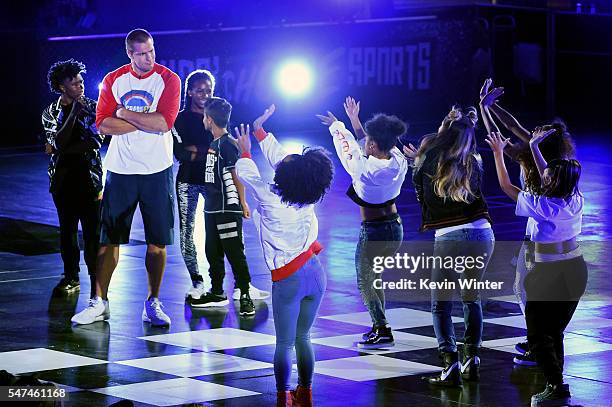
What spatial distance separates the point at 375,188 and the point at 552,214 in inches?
66.6

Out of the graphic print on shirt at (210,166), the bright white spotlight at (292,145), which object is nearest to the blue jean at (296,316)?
the graphic print on shirt at (210,166)

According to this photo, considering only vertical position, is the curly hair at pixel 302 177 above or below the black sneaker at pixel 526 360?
above

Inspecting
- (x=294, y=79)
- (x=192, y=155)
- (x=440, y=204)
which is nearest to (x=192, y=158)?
(x=192, y=155)

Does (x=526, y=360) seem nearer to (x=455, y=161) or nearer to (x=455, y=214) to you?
(x=455, y=214)

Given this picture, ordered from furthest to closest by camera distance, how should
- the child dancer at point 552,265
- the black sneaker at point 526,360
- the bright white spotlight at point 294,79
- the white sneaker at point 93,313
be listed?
the bright white spotlight at point 294,79
the white sneaker at point 93,313
the black sneaker at point 526,360
the child dancer at point 552,265

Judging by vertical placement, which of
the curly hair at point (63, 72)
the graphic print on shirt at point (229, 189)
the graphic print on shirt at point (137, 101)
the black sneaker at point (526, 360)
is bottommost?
the black sneaker at point (526, 360)

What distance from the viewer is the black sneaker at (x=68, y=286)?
1259cm

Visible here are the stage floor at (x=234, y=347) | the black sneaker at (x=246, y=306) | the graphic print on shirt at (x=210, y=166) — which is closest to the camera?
the stage floor at (x=234, y=347)

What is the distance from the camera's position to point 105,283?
11.4m

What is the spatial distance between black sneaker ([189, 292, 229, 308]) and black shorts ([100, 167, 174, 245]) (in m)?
0.84

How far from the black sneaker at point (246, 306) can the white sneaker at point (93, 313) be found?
44.0 inches

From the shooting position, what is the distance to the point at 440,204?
931 centimetres

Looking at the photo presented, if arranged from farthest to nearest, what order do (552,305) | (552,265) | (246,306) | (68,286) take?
(68,286), (246,306), (552,265), (552,305)

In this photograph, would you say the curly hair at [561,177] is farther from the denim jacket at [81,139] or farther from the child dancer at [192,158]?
the denim jacket at [81,139]
